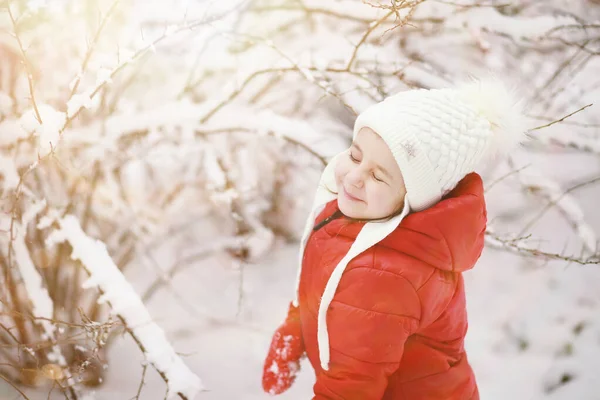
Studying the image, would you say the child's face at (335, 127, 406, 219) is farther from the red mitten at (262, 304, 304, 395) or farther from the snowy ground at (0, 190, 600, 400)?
the snowy ground at (0, 190, 600, 400)

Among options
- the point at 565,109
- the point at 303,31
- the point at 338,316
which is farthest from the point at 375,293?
the point at 565,109

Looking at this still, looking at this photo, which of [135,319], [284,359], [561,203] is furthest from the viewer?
[561,203]

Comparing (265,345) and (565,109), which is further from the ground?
(565,109)

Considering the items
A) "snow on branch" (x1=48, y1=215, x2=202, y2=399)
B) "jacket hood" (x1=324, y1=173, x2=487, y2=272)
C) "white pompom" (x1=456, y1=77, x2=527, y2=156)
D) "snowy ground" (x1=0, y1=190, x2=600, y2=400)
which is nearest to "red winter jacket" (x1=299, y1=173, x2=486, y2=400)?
"jacket hood" (x1=324, y1=173, x2=487, y2=272)

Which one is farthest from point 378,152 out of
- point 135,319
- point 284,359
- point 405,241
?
point 135,319

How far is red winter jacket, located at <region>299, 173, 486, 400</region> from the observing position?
3.73 feet

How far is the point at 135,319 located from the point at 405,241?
2.80 ft

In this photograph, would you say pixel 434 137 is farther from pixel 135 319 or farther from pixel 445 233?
pixel 135 319

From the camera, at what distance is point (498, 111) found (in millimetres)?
1251

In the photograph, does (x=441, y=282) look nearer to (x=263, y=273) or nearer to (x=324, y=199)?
(x=324, y=199)

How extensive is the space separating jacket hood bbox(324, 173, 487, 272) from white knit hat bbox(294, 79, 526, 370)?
4 cm

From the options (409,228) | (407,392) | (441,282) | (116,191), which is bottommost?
(407,392)

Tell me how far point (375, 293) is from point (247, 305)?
1725 mm

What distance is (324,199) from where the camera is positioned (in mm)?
1524
